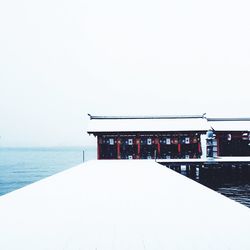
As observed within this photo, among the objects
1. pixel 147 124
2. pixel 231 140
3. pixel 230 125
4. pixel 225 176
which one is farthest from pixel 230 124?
pixel 147 124

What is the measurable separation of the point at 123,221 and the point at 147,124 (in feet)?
87.6

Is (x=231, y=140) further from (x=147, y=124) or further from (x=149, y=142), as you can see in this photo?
(x=147, y=124)

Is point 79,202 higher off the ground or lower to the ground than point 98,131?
lower

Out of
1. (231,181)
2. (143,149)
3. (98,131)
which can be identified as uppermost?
(98,131)

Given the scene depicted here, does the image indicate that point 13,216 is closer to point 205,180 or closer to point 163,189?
point 163,189

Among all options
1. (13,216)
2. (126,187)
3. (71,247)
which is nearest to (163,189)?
(126,187)

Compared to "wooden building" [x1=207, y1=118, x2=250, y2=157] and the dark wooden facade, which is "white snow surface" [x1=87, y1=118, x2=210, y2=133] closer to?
the dark wooden facade

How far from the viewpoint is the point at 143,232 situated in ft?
19.7

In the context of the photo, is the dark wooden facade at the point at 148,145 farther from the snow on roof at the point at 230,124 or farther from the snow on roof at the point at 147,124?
the snow on roof at the point at 230,124

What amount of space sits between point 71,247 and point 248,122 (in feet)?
111

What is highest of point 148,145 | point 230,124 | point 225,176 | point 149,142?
point 230,124

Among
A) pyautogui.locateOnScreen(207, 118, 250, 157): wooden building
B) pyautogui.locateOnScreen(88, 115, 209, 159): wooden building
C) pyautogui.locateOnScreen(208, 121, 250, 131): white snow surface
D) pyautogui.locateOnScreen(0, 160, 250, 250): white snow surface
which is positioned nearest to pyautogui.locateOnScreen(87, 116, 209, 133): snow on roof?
pyautogui.locateOnScreen(88, 115, 209, 159): wooden building

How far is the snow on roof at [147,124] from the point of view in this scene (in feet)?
104

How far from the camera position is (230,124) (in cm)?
3438
